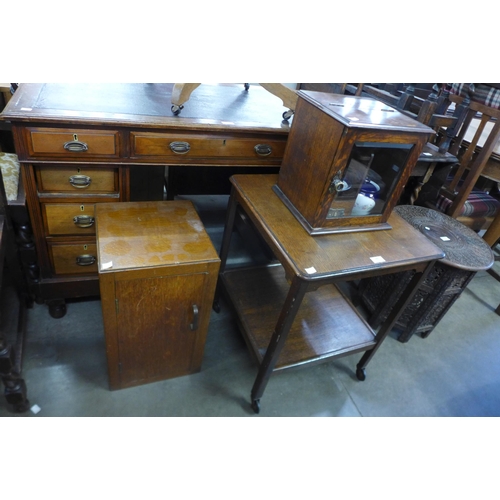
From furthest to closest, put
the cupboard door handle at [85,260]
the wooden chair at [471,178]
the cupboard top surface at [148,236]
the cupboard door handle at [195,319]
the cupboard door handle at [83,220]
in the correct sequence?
the wooden chair at [471,178]
the cupboard door handle at [85,260]
the cupboard door handle at [83,220]
the cupboard door handle at [195,319]
the cupboard top surface at [148,236]

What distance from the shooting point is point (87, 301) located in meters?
1.70

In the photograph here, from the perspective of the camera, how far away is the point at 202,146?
134cm

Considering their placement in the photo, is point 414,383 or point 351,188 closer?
point 351,188

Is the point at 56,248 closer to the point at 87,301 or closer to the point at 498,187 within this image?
the point at 87,301

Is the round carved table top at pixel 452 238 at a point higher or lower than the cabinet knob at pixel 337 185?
lower

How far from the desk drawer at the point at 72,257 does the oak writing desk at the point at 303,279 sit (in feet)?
1.85

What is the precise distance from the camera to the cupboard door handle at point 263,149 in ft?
4.69

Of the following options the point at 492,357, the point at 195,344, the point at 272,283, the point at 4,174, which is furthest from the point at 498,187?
the point at 4,174

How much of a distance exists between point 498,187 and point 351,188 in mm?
1637

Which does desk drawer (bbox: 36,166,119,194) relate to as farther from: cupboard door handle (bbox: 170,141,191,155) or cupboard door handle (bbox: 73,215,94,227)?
cupboard door handle (bbox: 170,141,191,155)

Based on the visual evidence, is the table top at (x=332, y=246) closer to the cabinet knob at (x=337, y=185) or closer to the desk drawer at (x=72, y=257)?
the cabinet knob at (x=337, y=185)

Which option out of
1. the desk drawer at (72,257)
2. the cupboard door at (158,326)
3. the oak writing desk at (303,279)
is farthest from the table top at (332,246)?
the desk drawer at (72,257)

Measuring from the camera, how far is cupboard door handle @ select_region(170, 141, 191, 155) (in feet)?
4.26

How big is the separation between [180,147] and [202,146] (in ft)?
0.28
